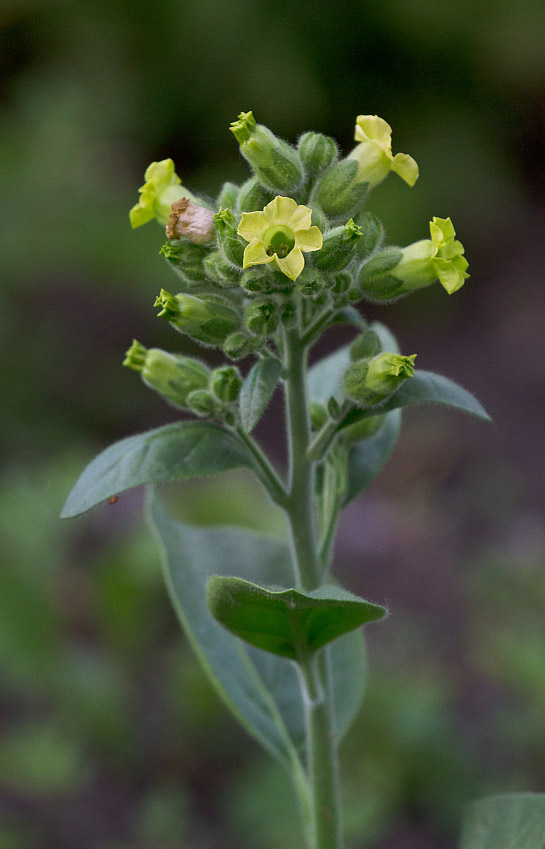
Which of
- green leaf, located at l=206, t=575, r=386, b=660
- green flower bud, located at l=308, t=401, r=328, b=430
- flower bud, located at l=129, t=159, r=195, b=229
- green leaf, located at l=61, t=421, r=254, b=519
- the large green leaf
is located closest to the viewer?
green leaf, located at l=206, t=575, r=386, b=660

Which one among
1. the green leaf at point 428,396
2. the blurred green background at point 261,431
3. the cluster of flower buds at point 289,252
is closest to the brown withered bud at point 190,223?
the cluster of flower buds at point 289,252

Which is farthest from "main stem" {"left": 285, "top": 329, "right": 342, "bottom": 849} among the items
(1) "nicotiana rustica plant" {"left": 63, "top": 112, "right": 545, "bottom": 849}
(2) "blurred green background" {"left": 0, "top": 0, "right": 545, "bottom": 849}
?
(2) "blurred green background" {"left": 0, "top": 0, "right": 545, "bottom": 849}

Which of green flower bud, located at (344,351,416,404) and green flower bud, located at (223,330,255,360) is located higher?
green flower bud, located at (223,330,255,360)

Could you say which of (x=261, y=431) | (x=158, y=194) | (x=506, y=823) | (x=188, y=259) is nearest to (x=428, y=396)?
(x=188, y=259)

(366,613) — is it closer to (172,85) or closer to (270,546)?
(270,546)

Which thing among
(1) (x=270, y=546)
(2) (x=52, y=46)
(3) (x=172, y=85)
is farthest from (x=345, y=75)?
(1) (x=270, y=546)

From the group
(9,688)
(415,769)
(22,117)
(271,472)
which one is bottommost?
(415,769)

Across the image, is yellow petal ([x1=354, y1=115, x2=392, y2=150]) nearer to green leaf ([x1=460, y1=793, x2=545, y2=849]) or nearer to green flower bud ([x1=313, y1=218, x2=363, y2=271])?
green flower bud ([x1=313, y1=218, x2=363, y2=271])
